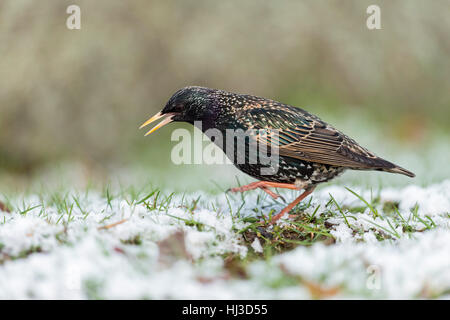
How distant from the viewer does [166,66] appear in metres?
9.00

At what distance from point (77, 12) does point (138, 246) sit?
6.42 metres

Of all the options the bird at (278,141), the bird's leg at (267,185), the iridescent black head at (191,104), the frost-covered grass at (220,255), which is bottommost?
the frost-covered grass at (220,255)

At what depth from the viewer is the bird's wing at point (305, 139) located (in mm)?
3881

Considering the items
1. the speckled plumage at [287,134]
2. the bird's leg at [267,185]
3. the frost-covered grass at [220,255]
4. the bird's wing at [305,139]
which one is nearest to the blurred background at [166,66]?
the speckled plumage at [287,134]

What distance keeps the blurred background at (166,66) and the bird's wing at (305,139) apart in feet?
13.0

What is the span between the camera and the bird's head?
417 cm

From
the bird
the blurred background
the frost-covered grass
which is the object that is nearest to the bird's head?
the bird

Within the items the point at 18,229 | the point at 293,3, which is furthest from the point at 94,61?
the point at 18,229

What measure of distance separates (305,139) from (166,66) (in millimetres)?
5494

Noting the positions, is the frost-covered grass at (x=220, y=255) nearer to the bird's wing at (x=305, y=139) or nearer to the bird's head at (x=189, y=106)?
the bird's wing at (x=305, y=139)

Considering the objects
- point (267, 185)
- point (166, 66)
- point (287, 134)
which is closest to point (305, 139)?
point (287, 134)

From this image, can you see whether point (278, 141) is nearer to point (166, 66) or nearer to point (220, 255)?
point (220, 255)

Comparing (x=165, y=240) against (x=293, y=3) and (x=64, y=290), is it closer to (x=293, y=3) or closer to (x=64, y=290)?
(x=64, y=290)

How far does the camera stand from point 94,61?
845 centimetres
